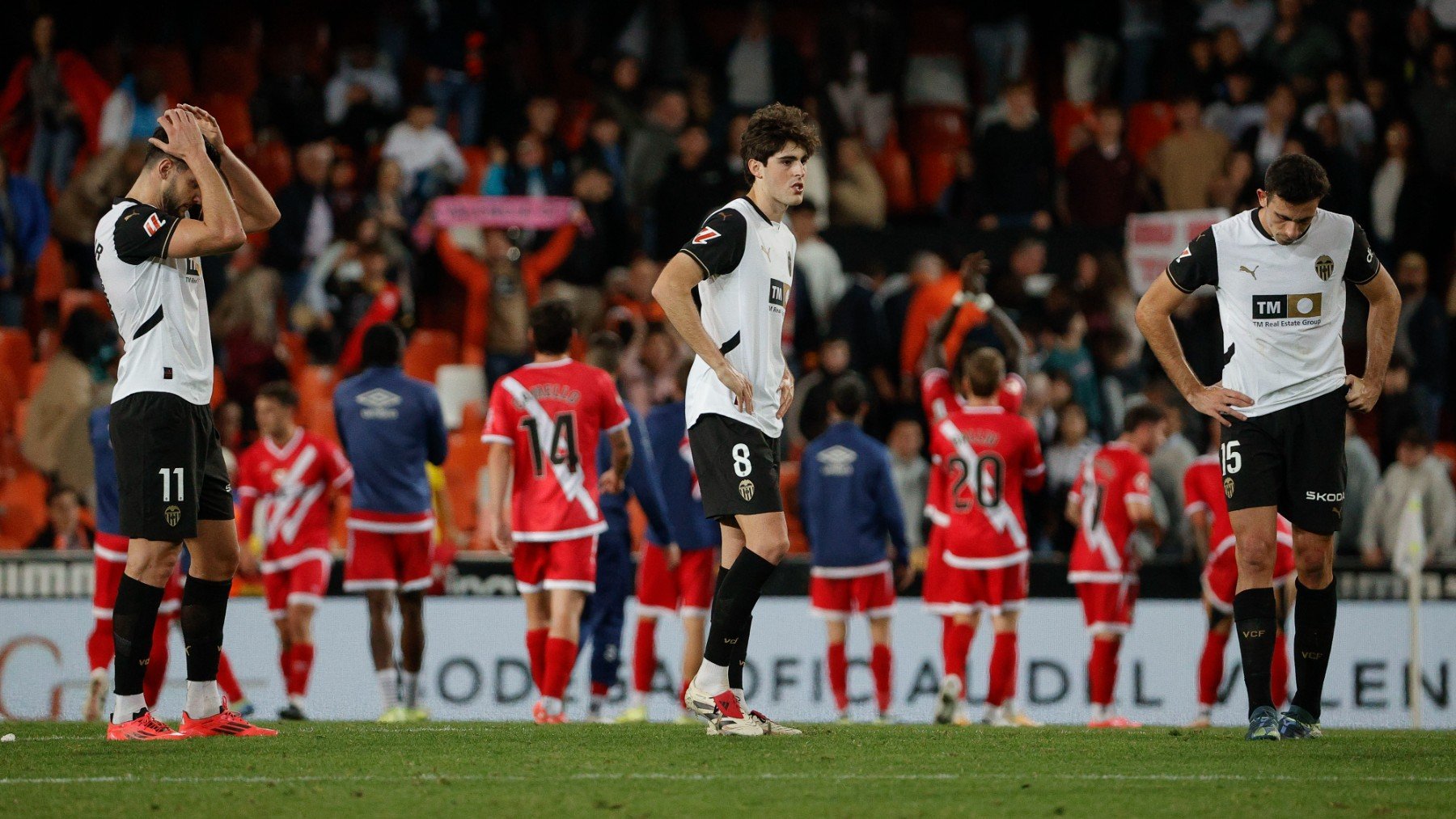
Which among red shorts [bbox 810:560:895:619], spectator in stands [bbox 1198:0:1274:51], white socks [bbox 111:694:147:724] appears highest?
spectator in stands [bbox 1198:0:1274:51]

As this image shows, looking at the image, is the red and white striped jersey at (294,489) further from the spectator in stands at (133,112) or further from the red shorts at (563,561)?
the spectator in stands at (133,112)

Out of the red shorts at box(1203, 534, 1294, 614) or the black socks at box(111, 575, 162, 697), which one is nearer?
the black socks at box(111, 575, 162, 697)

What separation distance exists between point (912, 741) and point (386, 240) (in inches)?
401

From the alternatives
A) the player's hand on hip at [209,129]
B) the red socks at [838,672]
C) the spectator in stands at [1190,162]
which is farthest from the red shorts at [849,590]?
the spectator in stands at [1190,162]

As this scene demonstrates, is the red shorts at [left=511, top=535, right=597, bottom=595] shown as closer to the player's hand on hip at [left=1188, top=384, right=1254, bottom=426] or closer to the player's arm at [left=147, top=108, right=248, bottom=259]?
the player's arm at [left=147, top=108, right=248, bottom=259]

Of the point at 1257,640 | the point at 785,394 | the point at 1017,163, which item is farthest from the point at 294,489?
the point at 1017,163

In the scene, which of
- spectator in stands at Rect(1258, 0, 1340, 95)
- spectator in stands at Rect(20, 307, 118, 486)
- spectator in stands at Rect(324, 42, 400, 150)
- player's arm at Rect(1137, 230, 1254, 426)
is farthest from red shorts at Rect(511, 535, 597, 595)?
spectator in stands at Rect(1258, 0, 1340, 95)

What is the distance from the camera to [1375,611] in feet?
44.5

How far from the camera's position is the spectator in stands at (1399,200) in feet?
57.1

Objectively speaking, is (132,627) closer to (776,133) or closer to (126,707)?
(126,707)

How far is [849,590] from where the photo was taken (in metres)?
12.5

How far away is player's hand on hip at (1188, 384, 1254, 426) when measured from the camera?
7.85 meters

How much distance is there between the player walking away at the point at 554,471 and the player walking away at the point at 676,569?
1547 millimetres

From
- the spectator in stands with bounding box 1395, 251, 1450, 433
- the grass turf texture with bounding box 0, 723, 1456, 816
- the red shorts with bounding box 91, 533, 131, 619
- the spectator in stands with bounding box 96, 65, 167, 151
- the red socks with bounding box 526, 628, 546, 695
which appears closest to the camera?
the grass turf texture with bounding box 0, 723, 1456, 816
